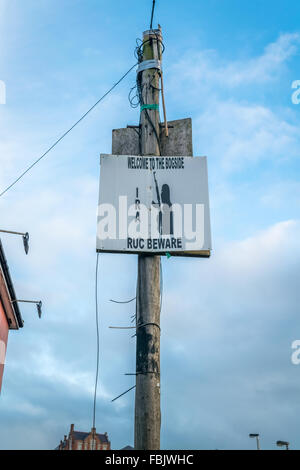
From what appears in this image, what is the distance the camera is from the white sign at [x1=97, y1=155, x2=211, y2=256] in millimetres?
5215

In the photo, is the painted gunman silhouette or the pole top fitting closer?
the painted gunman silhouette

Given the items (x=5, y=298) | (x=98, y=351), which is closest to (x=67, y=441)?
(x=5, y=298)

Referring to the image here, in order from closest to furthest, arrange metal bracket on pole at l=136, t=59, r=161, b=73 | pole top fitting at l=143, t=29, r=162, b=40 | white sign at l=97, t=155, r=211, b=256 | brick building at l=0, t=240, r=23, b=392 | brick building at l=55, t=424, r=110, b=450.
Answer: white sign at l=97, t=155, r=211, b=256 < metal bracket on pole at l=136, t=59, r=161, b=73 < pole top fitting at l=143, t=29, r=162, b=40 < brick building at l=0, t=240, r=23, b=392 < brick building at l=55, t=424, r=110, b=450

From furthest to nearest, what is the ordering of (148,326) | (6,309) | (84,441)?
(84,441), (6,309), (148,326)

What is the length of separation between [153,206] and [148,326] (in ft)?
4.37

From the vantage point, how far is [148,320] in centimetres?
482

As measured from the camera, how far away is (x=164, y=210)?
536 centimetres

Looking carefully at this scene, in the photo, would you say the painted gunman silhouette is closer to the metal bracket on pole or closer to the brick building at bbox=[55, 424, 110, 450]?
the metal bracket on pole

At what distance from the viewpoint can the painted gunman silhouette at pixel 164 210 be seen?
528 cm

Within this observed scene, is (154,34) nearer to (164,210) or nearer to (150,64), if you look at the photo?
(150,64)

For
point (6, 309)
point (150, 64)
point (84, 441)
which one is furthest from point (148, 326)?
point (84, 441)

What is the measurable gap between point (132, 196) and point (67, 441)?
7429cm

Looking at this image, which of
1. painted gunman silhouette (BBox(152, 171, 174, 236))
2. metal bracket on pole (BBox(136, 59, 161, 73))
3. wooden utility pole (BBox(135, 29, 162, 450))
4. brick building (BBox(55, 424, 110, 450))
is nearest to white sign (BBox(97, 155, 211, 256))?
painted gunman silhouette (BBox(152, 171, 174, 236))

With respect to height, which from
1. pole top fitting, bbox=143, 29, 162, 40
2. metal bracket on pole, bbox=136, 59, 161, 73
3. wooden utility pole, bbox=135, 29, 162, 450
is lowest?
wooden utility pole, bbox=135, 29, 162, 450
